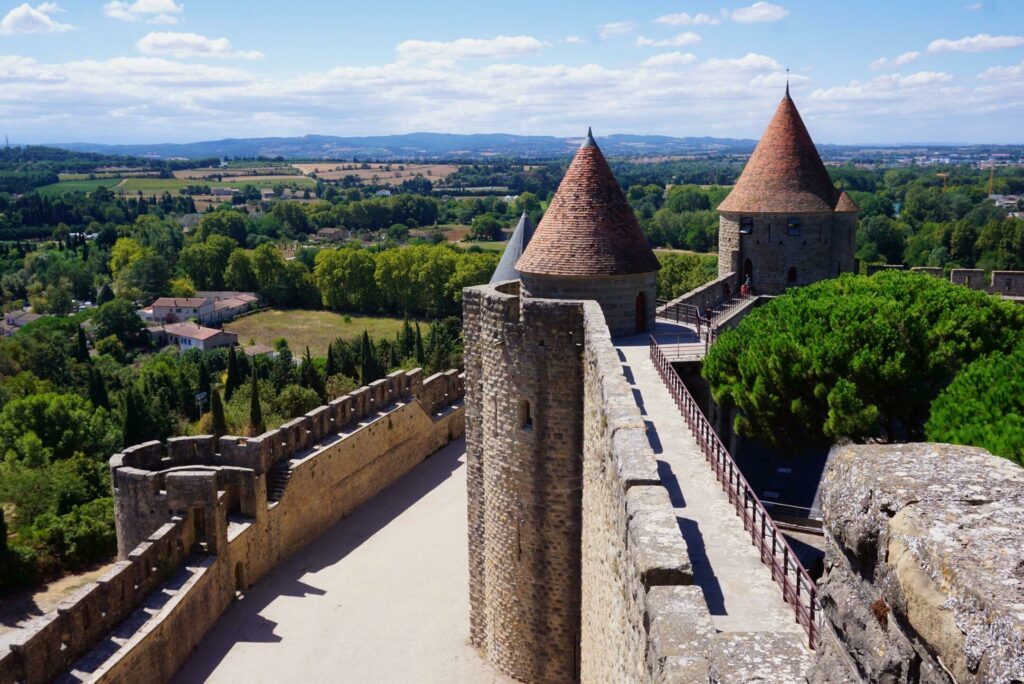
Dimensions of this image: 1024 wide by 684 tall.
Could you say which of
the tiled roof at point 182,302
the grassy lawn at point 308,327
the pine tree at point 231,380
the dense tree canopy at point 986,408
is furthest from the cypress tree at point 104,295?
the dense tree canopy at point 986,408

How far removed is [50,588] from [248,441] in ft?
22.4

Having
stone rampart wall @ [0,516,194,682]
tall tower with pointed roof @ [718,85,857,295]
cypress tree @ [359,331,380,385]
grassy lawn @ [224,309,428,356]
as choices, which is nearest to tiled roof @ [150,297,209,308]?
grassy lawn @ [224,309,428,356]

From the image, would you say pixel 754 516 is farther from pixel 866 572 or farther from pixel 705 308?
pixel 705 308

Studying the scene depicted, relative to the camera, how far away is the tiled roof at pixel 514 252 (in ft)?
57.8

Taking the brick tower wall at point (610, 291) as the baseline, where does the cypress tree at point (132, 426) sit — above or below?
below

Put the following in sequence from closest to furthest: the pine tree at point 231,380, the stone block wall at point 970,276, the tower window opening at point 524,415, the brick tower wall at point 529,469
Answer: the brick tower wall at point 529,469
the tower window opening at point 524,415
the stone block wall at point 970,276
the pine tree at point 231,380

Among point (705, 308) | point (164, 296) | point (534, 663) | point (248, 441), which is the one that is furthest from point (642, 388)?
point (164, 296)

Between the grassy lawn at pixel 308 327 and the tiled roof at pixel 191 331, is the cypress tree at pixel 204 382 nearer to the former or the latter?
the grassy lawn at pixel 308 327

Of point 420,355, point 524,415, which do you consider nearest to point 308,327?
point 420,355

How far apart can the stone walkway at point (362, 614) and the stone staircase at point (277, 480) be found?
156cm

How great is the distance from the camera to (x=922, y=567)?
2.54 meters

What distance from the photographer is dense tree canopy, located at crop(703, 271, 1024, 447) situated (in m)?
13.5

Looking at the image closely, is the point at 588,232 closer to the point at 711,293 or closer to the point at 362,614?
the point at 711,293

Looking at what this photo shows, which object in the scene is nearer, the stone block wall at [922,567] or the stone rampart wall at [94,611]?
the stone block wall at [922,567]
